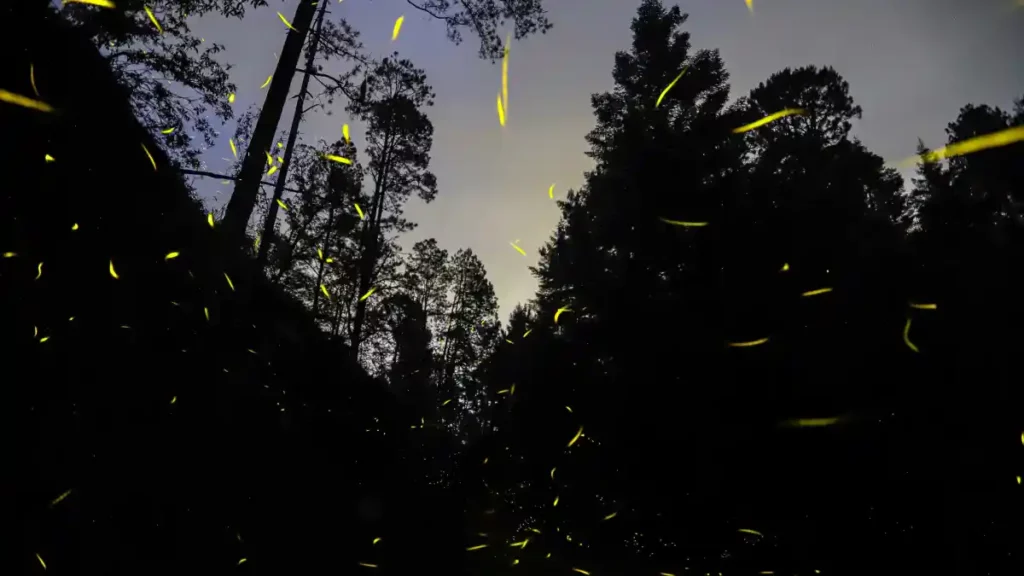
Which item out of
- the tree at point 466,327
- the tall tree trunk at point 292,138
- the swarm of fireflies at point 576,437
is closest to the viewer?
the swarm of fireflies at point 576,437

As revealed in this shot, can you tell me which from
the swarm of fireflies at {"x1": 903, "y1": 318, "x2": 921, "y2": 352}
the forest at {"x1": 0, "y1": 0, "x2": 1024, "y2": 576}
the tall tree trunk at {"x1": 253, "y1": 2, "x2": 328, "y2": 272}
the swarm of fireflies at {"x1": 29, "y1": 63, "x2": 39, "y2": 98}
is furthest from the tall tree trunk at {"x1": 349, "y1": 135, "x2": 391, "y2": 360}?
the swarm of fireflies at {"x1": 903, "y1": 318, "x2": 921, "y2": 352}

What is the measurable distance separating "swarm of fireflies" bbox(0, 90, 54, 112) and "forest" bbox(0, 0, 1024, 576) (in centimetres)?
2

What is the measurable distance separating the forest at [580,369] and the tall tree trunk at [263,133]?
0.04 meters

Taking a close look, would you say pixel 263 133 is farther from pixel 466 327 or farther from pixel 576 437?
pixel 466 327

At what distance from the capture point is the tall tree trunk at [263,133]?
798 cm

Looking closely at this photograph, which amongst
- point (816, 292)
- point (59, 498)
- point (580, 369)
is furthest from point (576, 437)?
point (59, 498)

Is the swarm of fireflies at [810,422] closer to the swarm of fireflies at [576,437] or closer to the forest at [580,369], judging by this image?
the forest at [580,369]

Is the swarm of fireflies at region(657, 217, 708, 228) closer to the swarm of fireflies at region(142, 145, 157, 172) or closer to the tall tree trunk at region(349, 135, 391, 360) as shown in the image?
the swarm of fireflies at region(142, 145, 157, 172)

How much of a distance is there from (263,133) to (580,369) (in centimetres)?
632

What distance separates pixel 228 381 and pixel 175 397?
1.26 metres

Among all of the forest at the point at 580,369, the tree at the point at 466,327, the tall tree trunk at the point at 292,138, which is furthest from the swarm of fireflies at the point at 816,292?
the tree at the point at 466,327

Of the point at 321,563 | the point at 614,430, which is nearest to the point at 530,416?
the point at 614,430

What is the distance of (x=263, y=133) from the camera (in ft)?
26.8

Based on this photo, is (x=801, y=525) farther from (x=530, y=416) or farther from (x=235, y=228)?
(x=235, y=228)
